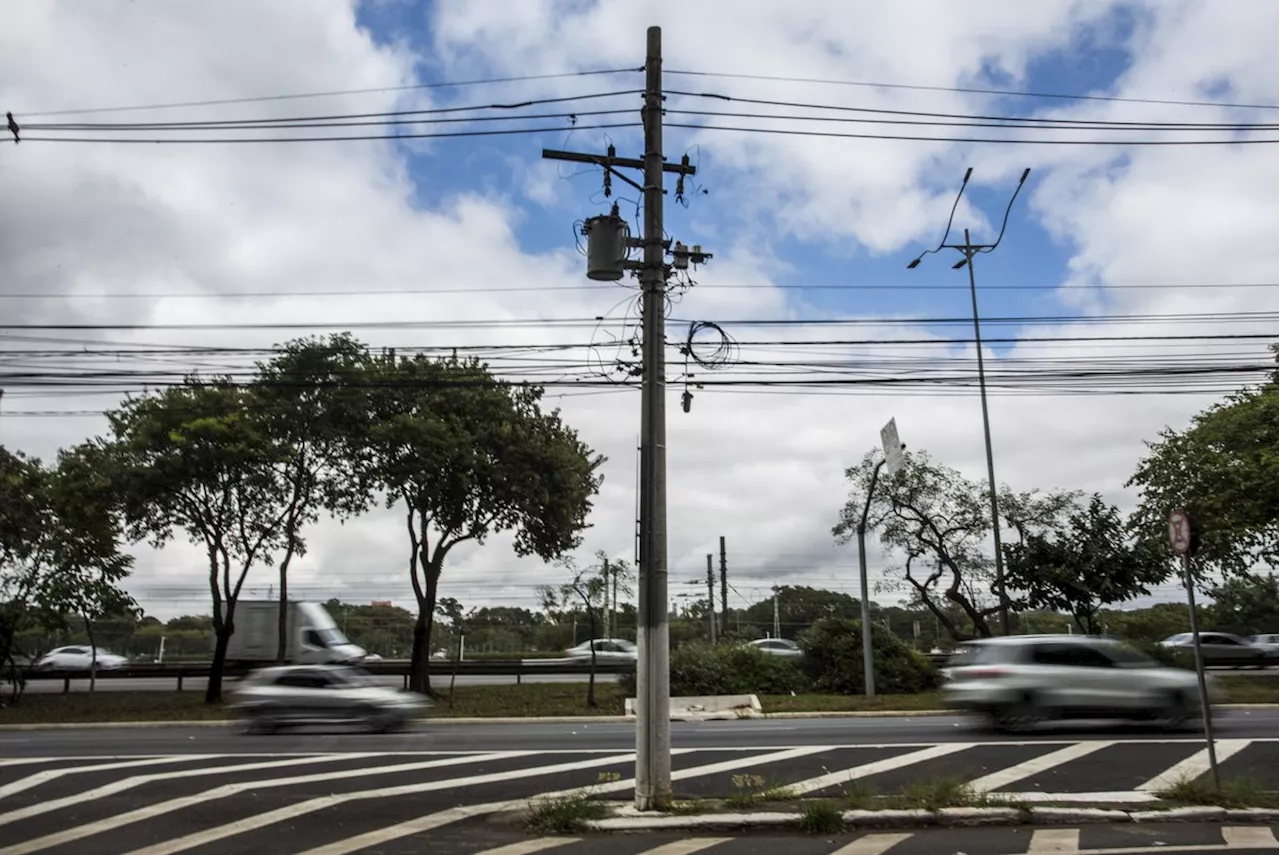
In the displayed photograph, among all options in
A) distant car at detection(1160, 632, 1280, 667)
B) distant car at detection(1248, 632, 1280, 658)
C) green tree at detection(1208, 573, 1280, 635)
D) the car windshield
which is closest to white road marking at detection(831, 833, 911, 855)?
the car windshield

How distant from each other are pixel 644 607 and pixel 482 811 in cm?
250

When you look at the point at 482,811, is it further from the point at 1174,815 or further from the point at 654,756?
the point at 1174,815

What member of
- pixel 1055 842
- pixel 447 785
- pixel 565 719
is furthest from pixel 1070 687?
pixel 565 719

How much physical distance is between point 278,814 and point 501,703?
1755 centimetres

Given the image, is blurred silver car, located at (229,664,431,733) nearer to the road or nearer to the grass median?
the road

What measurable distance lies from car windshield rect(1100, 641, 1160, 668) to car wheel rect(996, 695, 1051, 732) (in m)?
1.45

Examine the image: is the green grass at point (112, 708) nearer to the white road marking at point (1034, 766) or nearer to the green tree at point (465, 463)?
the green tree at point (465, 463)

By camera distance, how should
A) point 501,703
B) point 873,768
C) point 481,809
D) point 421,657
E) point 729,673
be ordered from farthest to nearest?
point 421,657 < point 729,673 < point 501,703 < point 873,768 < point 481,809

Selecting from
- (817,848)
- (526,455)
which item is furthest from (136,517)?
(817,848)

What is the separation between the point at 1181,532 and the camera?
10.2 m

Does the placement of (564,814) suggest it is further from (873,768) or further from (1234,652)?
(1234,652)

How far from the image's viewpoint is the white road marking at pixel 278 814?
8.45 meters

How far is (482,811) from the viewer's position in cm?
983

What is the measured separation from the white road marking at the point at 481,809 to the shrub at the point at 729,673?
1350 cm
